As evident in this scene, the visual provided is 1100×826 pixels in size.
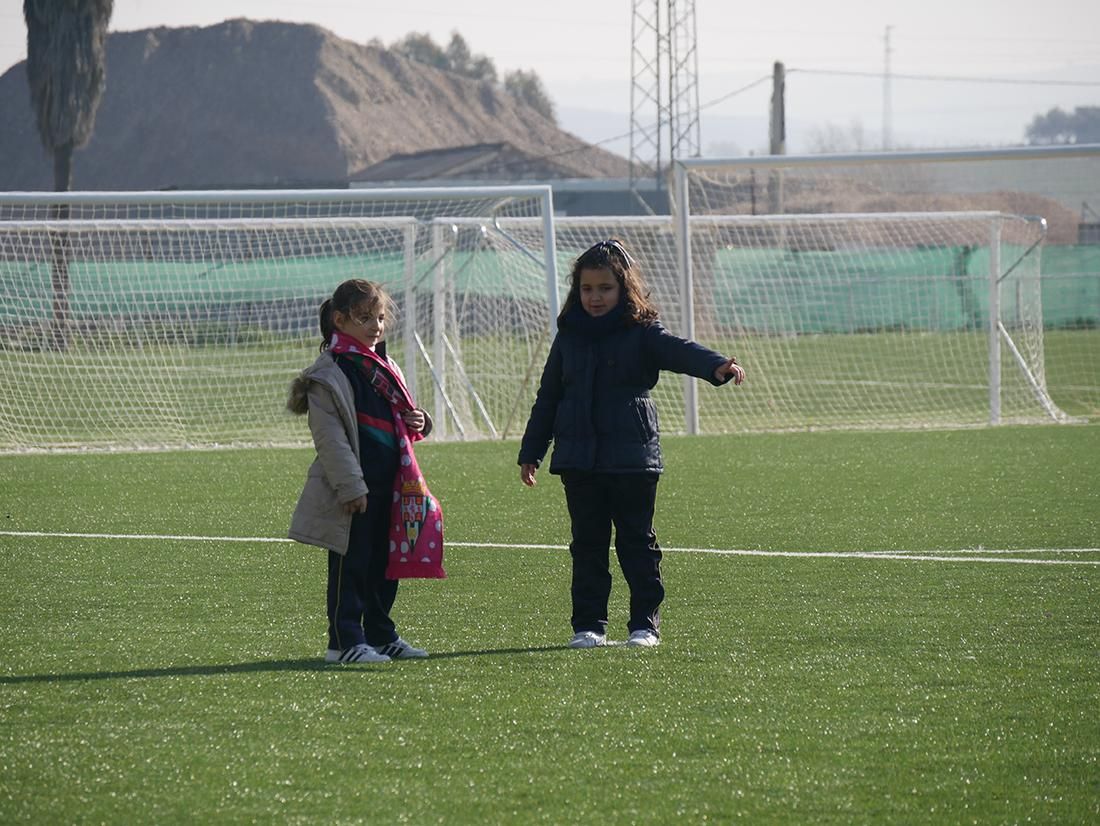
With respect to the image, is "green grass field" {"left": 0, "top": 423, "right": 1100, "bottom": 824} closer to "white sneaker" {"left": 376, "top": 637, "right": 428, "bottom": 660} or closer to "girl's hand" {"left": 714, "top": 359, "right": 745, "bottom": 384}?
"white sneaker" {"left": 376, "top": 637, "right": 428, "bottom": 660}

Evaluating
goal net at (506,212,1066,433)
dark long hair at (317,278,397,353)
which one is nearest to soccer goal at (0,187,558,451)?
goal net at (506,212,1066,433)

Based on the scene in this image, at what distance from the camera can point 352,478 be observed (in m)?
5.11

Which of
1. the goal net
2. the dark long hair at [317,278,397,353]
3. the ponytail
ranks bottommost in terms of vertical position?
the goal net

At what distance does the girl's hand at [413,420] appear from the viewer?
17.6ft

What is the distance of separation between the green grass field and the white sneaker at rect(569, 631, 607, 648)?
0.09m

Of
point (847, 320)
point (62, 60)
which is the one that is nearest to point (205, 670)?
point (847, 320)

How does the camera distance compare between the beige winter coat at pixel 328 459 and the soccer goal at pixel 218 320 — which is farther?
the soccer goal at pixel 218 320

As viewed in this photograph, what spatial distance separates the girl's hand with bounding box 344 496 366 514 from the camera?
5141 mm

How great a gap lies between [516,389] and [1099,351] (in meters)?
12.9

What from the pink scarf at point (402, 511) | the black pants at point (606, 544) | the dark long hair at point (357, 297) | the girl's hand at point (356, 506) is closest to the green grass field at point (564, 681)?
the black pants at point (606, 544)

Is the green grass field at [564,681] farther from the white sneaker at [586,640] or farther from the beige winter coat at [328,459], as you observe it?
the beige winter coat at [328,459]

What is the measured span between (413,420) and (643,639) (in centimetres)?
114

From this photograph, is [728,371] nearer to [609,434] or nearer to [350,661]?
[609,434]

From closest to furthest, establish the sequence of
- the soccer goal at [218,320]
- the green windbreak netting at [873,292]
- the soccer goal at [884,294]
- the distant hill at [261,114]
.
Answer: the soccer goal at [218,320]
the soccer goal at [884,294]
the green windbreak netting at [873,292]
the distant hill at [261,114]
